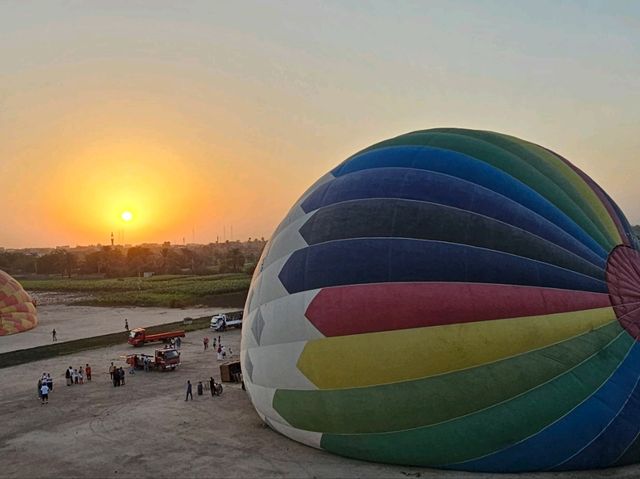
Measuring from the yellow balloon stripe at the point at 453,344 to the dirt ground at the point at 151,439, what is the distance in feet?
5.94

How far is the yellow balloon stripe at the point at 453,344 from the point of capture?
9297 mm

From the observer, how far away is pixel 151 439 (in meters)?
12.7

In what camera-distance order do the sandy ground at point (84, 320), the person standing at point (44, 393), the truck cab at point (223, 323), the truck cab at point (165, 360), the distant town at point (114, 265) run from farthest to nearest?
the distant town at point (114, 265)
the truck cab at point (223, 323)
the sandy ground at point (84, 320)
the truck cab at point (165, 360)
the person standing at point (44, 393)

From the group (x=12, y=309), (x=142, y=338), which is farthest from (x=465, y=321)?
(x=12, y=309)

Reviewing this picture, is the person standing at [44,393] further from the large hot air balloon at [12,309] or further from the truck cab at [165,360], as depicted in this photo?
the large hot air balloon at [12,309]

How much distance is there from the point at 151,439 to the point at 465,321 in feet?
25.4

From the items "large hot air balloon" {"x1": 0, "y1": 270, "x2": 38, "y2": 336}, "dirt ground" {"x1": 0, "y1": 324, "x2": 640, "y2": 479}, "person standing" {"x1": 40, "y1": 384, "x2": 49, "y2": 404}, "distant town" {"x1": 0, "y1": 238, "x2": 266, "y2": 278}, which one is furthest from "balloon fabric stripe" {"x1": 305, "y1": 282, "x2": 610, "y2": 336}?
"distant town" {"x1": 0, "y1": 238, "x2": 266, "y2": 278}

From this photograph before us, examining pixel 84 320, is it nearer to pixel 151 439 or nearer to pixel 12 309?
pixel 12 309

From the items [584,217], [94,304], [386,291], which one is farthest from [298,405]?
[94,304]

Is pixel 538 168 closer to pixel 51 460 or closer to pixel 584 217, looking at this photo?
pixel 584 217

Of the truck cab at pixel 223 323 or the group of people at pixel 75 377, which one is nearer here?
the group of people at pixel 75 377

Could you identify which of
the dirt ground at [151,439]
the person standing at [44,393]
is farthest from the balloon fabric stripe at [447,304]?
the person standing at [44,393]

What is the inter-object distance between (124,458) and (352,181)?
7499 millimetres

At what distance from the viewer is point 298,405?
10.8m
